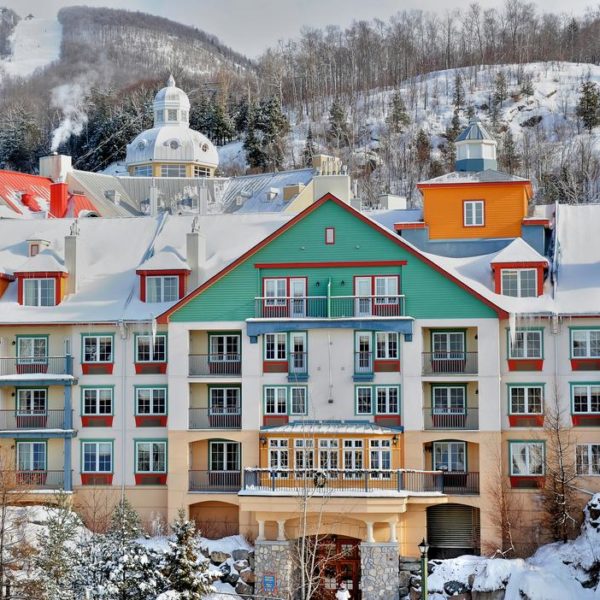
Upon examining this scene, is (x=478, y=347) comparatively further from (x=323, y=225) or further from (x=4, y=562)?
(x=4, y=562)

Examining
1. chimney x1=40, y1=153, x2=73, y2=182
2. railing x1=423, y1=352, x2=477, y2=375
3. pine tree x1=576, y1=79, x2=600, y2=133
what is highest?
pine tree x1=576, y1=79, x2=600, y2=133

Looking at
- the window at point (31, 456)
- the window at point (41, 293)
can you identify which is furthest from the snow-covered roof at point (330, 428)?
the window at point (41, 293)

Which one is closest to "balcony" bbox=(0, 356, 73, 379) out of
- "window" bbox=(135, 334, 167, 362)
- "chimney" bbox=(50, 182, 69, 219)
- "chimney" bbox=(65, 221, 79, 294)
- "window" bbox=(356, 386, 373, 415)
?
"window" bbox=(135, 334, 167, 362)

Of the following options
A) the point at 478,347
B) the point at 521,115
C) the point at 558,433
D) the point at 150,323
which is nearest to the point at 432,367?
the point at 478,347

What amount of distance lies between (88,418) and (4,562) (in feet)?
32.8

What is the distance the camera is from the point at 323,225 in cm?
5669

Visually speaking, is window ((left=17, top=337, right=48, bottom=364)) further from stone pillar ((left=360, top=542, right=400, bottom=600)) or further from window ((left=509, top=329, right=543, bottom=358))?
window ((left=509, top=329, right=543, bottom=358))

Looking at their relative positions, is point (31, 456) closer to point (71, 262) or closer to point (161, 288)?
point (71, 262)

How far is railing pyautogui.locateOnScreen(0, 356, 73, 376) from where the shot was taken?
5828 cm

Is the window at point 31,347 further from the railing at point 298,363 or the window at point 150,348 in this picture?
the railing at point 298,363

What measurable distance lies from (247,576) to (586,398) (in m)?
14.6

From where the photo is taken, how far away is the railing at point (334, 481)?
174 ft

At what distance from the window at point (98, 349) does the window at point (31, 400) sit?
2.39 meters

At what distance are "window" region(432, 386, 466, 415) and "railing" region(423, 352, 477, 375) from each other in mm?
770
